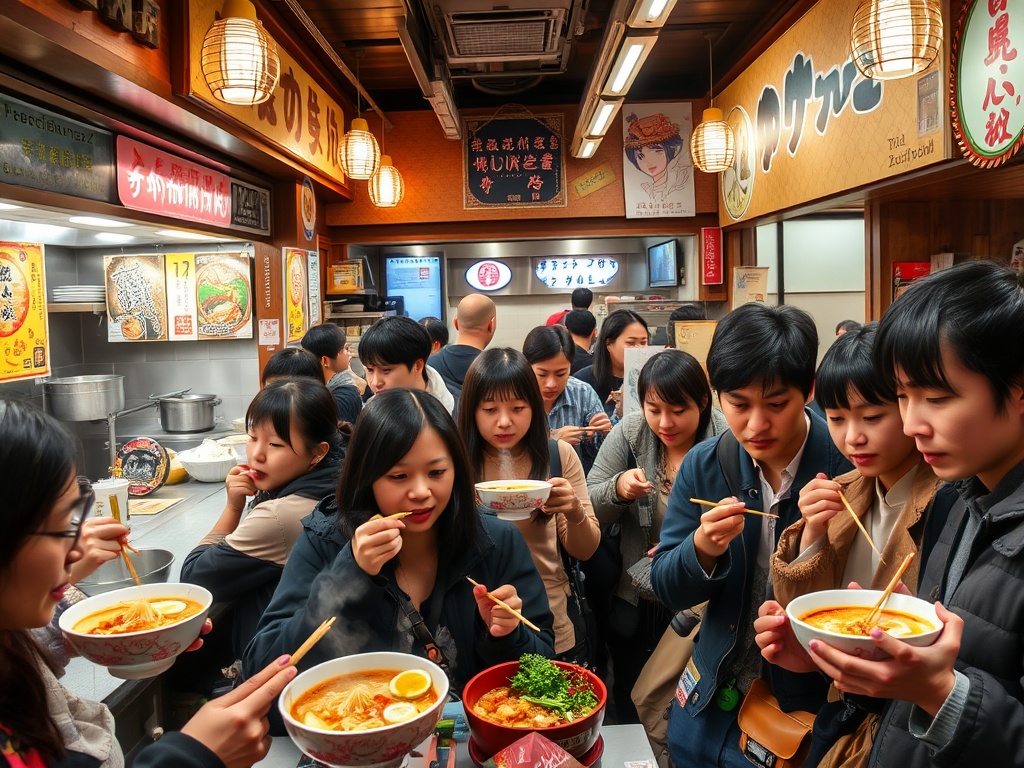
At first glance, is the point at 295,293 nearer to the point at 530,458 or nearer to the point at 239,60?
the point at 239,60

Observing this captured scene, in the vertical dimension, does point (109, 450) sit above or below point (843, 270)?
below

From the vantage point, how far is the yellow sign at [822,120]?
403 cm

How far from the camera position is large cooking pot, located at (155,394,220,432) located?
525 centimetres

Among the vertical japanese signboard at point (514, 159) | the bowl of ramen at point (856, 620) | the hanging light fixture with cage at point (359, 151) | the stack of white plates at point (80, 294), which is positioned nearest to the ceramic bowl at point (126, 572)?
the bowl of ramen at point (856, 620)

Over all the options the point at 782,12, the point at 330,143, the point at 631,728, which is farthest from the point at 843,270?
the point at 631,728

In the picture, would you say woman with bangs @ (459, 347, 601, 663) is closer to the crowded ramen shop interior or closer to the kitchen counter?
the crowded ramen shop interior

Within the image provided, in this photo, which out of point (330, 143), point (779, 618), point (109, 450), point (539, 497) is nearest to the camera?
point (779, 618)

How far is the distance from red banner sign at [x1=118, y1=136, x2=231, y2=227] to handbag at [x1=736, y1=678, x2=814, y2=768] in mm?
3851

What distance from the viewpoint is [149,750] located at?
1115mm

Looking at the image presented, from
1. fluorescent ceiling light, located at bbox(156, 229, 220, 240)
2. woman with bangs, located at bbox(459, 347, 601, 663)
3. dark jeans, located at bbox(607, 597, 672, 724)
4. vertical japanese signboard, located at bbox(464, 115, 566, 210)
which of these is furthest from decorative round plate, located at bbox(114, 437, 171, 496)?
vertical japanese signboard, located at bbox(464, 115, 566, 210)

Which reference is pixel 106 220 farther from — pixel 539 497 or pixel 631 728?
pixel 631 728

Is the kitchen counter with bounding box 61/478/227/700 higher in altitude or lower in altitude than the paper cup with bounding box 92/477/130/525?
lower

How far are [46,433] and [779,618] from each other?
127 cm

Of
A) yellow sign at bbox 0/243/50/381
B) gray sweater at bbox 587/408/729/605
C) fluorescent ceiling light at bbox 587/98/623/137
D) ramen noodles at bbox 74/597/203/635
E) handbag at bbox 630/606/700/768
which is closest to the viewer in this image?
ramen noodles at bbox 74/597/203/635
